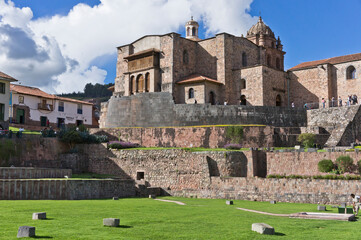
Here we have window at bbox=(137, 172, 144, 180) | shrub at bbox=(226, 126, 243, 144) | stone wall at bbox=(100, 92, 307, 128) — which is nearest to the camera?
window at bbox=(137, 172, 144, 180)

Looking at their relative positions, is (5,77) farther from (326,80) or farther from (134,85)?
(326,80)

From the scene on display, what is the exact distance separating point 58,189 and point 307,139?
59.9 feet

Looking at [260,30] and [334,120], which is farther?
[260,30]

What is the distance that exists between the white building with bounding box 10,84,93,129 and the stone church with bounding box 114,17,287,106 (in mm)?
10882

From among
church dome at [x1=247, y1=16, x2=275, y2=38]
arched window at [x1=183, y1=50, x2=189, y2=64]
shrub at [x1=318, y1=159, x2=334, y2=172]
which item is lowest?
shrub at [x1=318, y1=159, x2=334, y2=172]

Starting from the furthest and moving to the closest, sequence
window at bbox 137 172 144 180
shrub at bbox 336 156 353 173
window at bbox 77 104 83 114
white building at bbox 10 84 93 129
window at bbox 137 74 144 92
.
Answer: window at bbox 77 104 83 114 < white building at bbox 10 84 93 129 < window at bbox 137 74 144 92 < window at bbox 137 172 144 180 < shrub at bbox 336 156 353 173

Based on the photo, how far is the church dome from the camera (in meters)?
53.4

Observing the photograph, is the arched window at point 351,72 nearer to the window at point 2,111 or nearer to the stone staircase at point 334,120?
the stone staircase at point 334,120

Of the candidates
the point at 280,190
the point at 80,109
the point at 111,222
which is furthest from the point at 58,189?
the point at 80,109

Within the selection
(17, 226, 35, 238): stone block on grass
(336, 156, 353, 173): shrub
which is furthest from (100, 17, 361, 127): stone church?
(17, 226, 35, 238): stone block on grass

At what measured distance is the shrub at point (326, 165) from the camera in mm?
23266

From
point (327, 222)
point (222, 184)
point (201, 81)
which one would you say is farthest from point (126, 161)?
point (327, 222)

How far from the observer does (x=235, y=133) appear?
3083 cm

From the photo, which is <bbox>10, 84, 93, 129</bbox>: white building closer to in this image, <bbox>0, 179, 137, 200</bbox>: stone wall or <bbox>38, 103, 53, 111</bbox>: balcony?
<bbox>38, 103, 53, 111</bbox>: balcony
